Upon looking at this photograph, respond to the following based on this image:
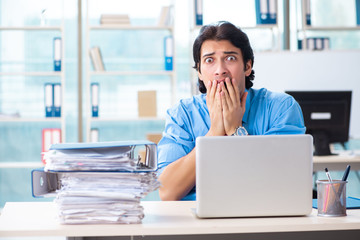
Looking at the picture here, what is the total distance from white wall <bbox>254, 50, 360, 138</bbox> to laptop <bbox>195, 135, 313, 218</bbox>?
2711mm

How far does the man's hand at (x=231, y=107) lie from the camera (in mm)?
1820

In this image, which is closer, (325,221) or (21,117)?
(325,221)

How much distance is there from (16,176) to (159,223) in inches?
148

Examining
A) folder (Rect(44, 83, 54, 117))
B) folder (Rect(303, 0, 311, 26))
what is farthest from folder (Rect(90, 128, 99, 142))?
folder (Rect(303, 0, 311, 26))

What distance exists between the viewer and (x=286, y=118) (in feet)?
6.22

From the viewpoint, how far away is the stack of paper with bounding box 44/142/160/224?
120cm

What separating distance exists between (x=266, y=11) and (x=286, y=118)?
9.67 feet

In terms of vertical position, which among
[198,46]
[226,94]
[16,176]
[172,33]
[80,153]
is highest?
[172,33]

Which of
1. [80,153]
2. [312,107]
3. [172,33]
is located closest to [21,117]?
[172,33]

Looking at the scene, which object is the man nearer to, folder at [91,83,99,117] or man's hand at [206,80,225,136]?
man's hand at [206,80,225,136]

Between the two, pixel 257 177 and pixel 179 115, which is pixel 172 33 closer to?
pixel 179 115

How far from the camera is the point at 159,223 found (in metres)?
1.21

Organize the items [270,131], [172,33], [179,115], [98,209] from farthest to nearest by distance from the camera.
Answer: [172,33]
[179,115]
[270,131]
[98,209]

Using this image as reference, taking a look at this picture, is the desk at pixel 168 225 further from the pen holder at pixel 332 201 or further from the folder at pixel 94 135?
the folder at pixel 94 135
